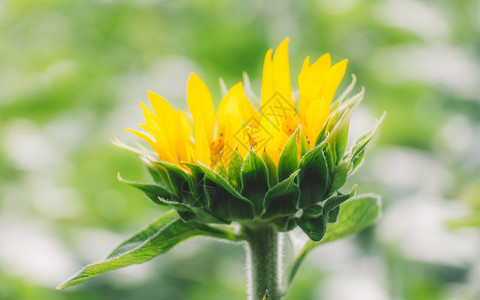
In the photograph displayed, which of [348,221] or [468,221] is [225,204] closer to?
[348,221]

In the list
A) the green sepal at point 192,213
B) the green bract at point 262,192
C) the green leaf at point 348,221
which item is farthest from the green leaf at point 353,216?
the green sepal at point 192,213

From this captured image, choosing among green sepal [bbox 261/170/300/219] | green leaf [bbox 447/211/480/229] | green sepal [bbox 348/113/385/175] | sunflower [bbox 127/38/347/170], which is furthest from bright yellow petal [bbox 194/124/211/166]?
green leaf [bbox 447/211/480/229]

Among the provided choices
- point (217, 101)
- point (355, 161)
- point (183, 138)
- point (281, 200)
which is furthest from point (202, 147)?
point (217, 101)

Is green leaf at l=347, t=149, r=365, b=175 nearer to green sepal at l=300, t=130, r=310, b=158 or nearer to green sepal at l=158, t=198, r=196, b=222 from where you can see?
green sepal at l=300, t=130, r=310, b=158

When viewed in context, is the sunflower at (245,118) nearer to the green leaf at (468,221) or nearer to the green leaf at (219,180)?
the green leaf at (219,180)

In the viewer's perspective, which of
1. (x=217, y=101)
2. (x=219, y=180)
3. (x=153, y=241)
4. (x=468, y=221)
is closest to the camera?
(x=219, y=180)
